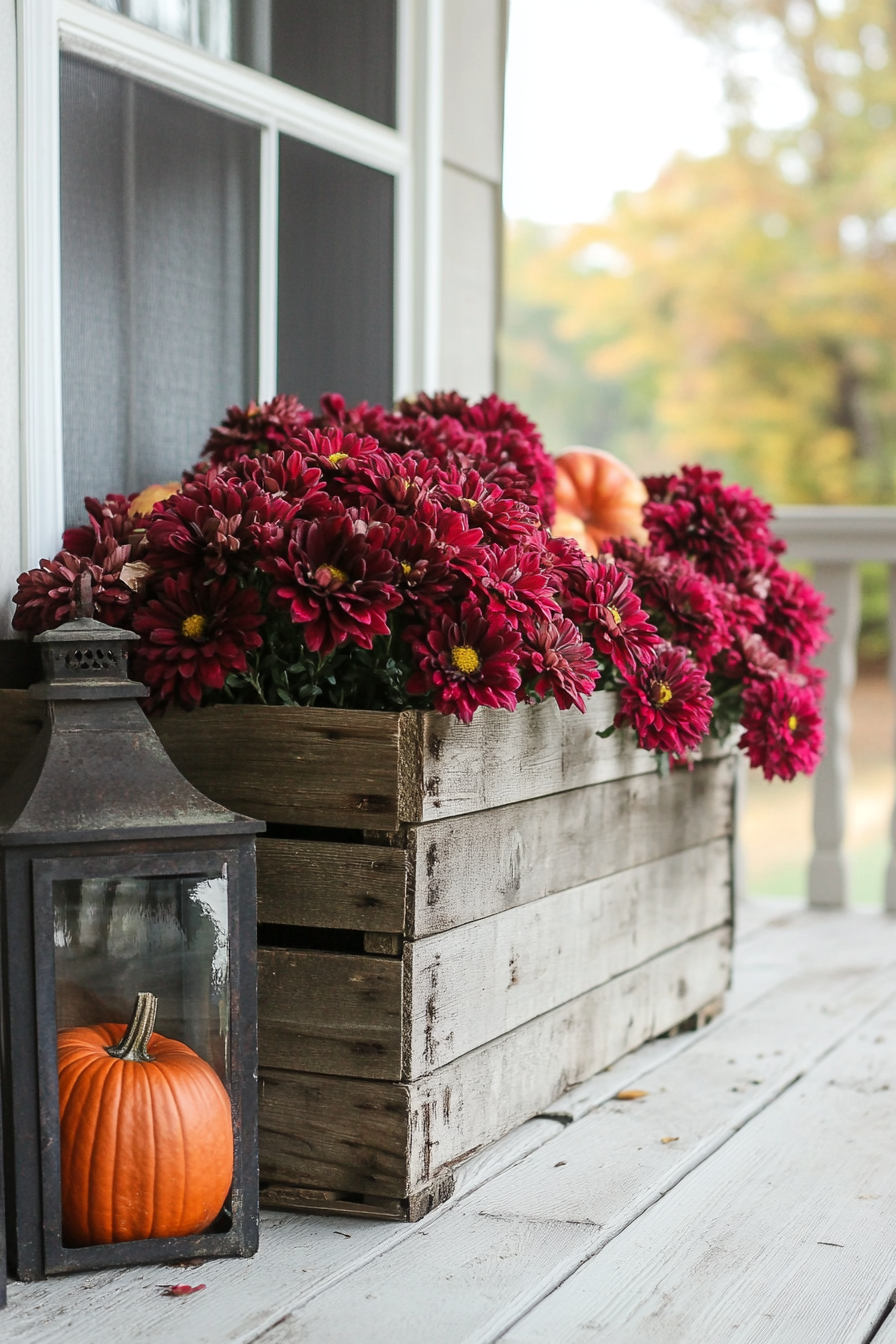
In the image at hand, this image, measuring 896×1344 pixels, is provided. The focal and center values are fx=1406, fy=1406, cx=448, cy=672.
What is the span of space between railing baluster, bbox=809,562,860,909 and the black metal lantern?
1.99 m

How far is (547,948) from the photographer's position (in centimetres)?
162

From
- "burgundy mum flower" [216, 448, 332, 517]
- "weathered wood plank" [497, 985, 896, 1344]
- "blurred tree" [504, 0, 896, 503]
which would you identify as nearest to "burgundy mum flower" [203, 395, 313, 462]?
"burgundy mum flower" [216, 448, 332, 517]

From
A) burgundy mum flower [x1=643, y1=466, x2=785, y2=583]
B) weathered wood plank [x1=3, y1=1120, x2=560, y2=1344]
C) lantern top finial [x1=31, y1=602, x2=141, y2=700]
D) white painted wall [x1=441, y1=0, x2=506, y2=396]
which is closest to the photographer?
weathered wood plank [x1=3, y1=1120, x2=560, y2=1344]

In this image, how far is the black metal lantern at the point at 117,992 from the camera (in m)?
1.19

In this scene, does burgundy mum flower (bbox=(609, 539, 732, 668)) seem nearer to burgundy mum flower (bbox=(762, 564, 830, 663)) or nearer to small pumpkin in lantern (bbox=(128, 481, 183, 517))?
burgundy mum flower (bbox=(762, 564, 830, 663))

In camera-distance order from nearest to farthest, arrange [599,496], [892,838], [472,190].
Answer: [599,496] → [472,190] → [892,838]

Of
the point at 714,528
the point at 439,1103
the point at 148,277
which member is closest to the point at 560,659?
the point at 439,1103

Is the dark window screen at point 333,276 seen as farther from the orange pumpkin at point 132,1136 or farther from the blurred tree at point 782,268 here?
the blurred tree at point 782,268

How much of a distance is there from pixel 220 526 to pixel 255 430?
16.8 inches

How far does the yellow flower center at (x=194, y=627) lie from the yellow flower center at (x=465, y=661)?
0.25 meters

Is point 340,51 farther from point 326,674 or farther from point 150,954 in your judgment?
point 150,954

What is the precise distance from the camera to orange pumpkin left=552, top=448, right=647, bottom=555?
2.09 meters

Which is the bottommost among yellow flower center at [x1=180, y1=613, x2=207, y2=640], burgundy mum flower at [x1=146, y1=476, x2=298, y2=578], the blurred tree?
yellow flower center at [x1=180, y1=613, x2=207, y2=640]

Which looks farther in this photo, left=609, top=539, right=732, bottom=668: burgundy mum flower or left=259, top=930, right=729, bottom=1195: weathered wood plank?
left=609, top=539, right=732, bottom=668: burgundy mum flower
